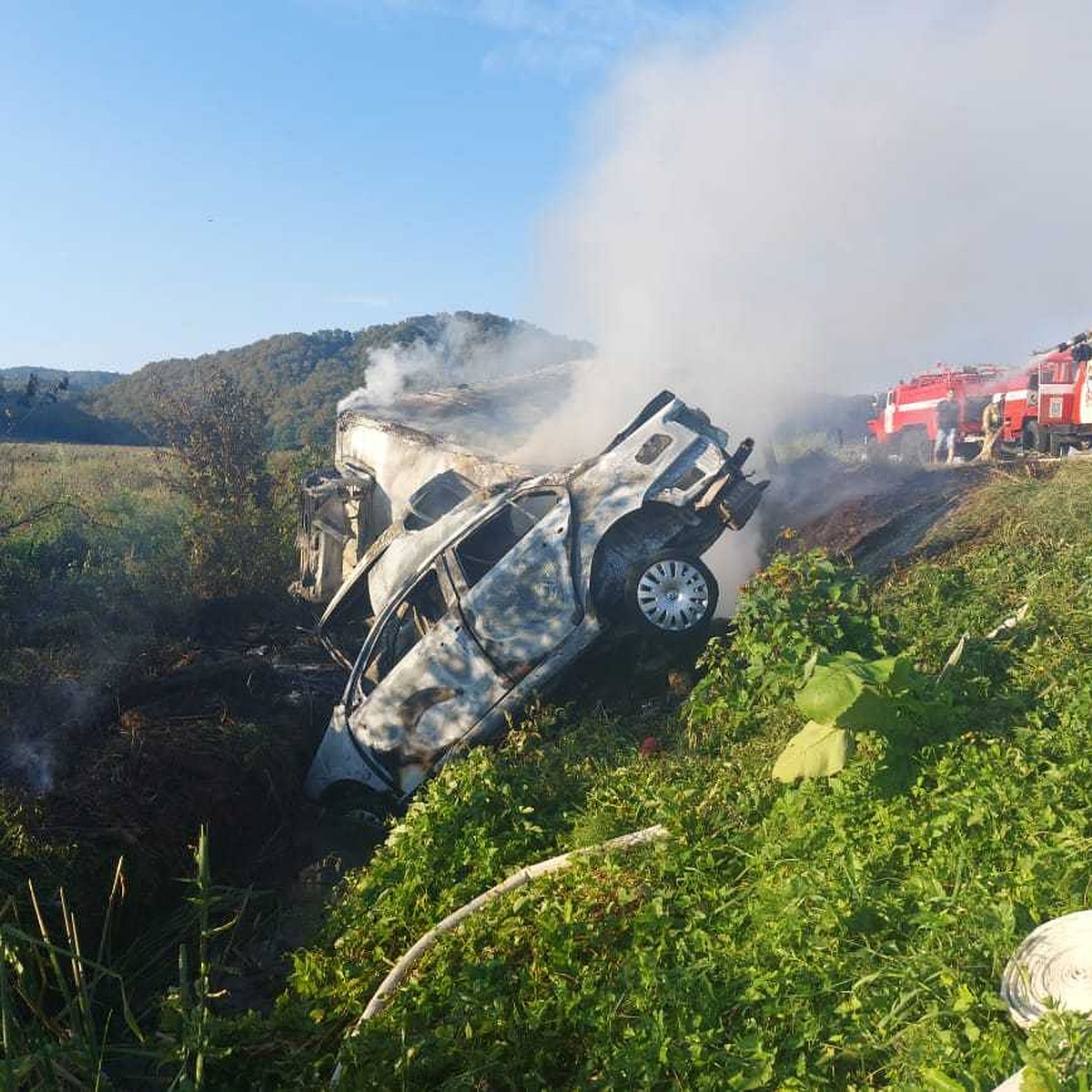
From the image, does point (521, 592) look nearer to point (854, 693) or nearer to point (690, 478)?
point (690, 478)

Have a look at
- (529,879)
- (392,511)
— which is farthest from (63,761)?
(392,511)

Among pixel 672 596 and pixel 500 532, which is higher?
pixel 500 532

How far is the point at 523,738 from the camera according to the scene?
6.73 meters

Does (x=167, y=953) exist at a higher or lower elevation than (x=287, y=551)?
lower

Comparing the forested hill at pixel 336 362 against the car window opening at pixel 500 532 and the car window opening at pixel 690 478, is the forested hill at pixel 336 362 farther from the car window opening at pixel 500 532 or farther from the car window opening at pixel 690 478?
the car window opening at pixel 690 478

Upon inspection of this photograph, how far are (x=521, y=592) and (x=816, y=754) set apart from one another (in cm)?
315

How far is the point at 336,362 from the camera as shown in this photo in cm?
5081

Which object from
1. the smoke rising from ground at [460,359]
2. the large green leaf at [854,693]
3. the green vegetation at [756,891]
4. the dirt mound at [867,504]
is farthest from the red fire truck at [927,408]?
the large green leaf at [854,693]

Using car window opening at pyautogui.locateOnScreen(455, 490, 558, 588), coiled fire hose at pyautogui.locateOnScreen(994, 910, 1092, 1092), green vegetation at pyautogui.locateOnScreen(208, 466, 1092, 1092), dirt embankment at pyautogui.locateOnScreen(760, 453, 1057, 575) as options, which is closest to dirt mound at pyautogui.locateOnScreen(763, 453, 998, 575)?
dirt embankment at pyautogui.locateOnScreen(760, 453, 1057, 575)

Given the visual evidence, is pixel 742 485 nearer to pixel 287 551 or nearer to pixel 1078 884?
pixel 1078 884

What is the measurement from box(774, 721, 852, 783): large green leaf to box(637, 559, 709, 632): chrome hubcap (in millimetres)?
2654

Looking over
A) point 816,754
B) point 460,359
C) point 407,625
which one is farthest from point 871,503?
point 460,359

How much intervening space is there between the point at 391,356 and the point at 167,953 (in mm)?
18894

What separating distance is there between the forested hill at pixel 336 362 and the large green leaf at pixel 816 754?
36.7ft
